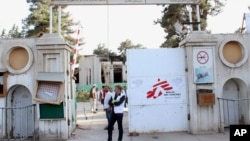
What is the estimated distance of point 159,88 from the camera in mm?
11016

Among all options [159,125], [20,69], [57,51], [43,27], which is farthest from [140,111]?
[43,27]

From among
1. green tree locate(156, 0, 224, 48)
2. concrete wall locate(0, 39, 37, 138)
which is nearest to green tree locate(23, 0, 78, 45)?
green tree locate(156, 0, 224, 48)

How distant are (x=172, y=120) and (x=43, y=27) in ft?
87.1

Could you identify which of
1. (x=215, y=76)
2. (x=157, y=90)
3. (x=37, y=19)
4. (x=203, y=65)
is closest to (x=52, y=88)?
(x=157, y=90)

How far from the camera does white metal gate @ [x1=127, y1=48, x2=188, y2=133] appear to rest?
10.9 meters

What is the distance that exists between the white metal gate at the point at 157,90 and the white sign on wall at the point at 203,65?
451 millimetres

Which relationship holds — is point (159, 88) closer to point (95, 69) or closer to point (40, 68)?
point (40, 68)

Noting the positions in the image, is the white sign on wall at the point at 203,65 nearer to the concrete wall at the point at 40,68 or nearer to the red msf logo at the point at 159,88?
the red msf logo at the point at 159,88

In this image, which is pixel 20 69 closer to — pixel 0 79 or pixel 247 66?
pixel 0 79

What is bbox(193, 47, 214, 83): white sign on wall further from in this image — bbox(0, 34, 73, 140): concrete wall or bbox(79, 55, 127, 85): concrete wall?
bbox(79, 55, 127, 85): concrete wall

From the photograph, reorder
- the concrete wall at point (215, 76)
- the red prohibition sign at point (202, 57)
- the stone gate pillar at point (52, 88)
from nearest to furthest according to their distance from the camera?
the stone gate pillar at point (52, 88) < the concrete wall at point (215, 76) < the red prohibition sign at point (202, 57)

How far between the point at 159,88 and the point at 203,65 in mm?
1619

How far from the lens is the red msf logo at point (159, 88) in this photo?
11.0m

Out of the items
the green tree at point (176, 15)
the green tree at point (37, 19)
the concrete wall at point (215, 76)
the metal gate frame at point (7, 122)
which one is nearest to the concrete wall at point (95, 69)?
the green tree at point (37, 19)
